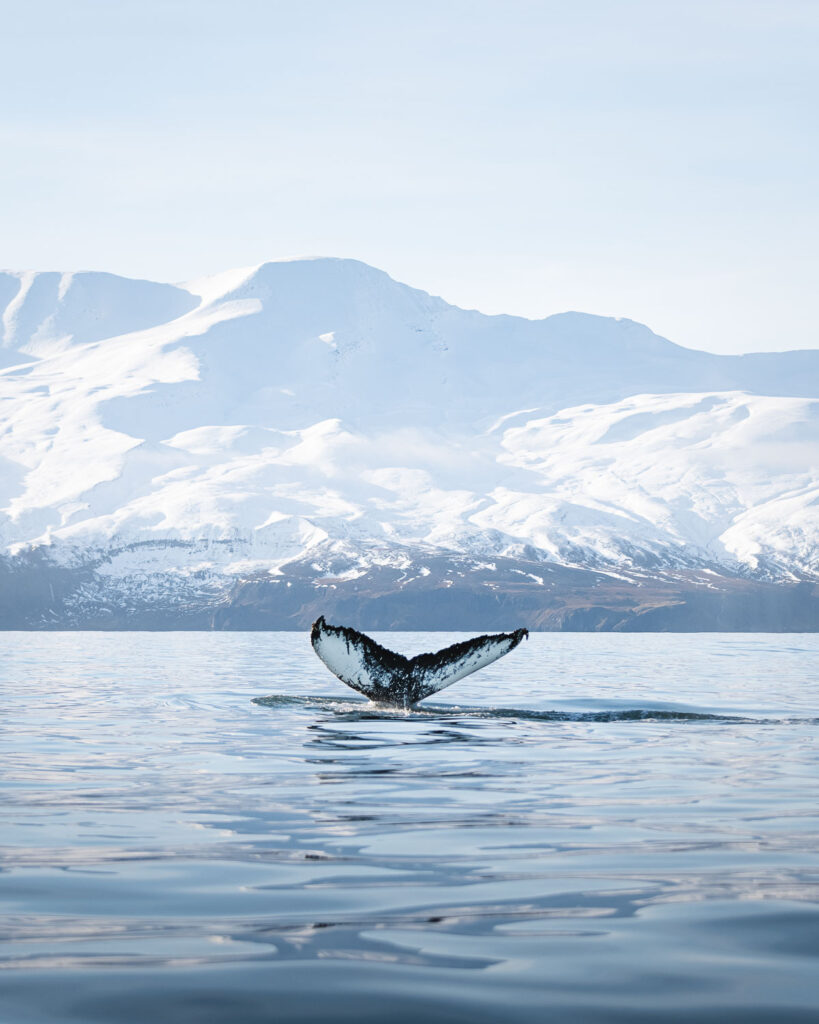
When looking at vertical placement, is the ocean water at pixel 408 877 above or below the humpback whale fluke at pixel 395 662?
below

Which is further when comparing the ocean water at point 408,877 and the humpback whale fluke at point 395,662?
the humpback whale fluke at point 395,662

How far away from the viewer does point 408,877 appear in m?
10.2

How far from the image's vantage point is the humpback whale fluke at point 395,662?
23.9 metres

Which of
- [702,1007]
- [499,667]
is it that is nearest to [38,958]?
[702,1007]

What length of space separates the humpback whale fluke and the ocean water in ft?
6.98

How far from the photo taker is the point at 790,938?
8.33 metres

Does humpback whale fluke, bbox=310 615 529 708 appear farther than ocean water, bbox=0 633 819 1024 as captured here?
Yes

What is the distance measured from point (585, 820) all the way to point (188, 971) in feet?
20.0

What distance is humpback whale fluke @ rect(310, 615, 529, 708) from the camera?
940 inches

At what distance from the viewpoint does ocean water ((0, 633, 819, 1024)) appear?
23.8ft

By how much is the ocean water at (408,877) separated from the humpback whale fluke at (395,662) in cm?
213

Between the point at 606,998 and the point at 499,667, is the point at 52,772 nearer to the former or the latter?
the point at 606,998

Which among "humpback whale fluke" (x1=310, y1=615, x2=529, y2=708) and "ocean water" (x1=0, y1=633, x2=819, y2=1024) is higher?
"humpback whale fluke" (x1=310, y1=615, x2=529, y2=708)

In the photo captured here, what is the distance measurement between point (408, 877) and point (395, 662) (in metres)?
15.7
